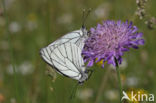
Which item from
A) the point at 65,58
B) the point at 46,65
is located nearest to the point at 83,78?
the point at 65,58

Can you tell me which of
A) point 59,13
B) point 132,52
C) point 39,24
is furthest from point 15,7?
point 132,52

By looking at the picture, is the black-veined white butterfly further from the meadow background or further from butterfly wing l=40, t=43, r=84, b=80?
the meadow background

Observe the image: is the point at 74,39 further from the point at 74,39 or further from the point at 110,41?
the point at 110,41

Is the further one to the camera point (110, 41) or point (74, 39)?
point (74, 39)

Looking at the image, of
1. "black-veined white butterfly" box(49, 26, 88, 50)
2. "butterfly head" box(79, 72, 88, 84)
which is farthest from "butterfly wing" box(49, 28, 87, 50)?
"butterfly head" box(79, 72, 88, 84)

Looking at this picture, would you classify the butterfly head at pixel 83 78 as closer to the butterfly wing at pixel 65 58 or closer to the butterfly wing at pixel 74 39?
the butterfly wing at pixel 65 58

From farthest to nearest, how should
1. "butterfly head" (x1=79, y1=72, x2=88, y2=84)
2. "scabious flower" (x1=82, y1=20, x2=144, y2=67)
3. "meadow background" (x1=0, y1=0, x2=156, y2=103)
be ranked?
"meadow background" (x1=0, y1=0, x2=156, y2=103)
"butterfly head" (x1=79, y1=72, x2=88, y2=84)
"scabious flower" (x1=82, y1=20, x2=144, y2=67)

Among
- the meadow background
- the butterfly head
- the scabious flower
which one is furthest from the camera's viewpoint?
the meadow background
